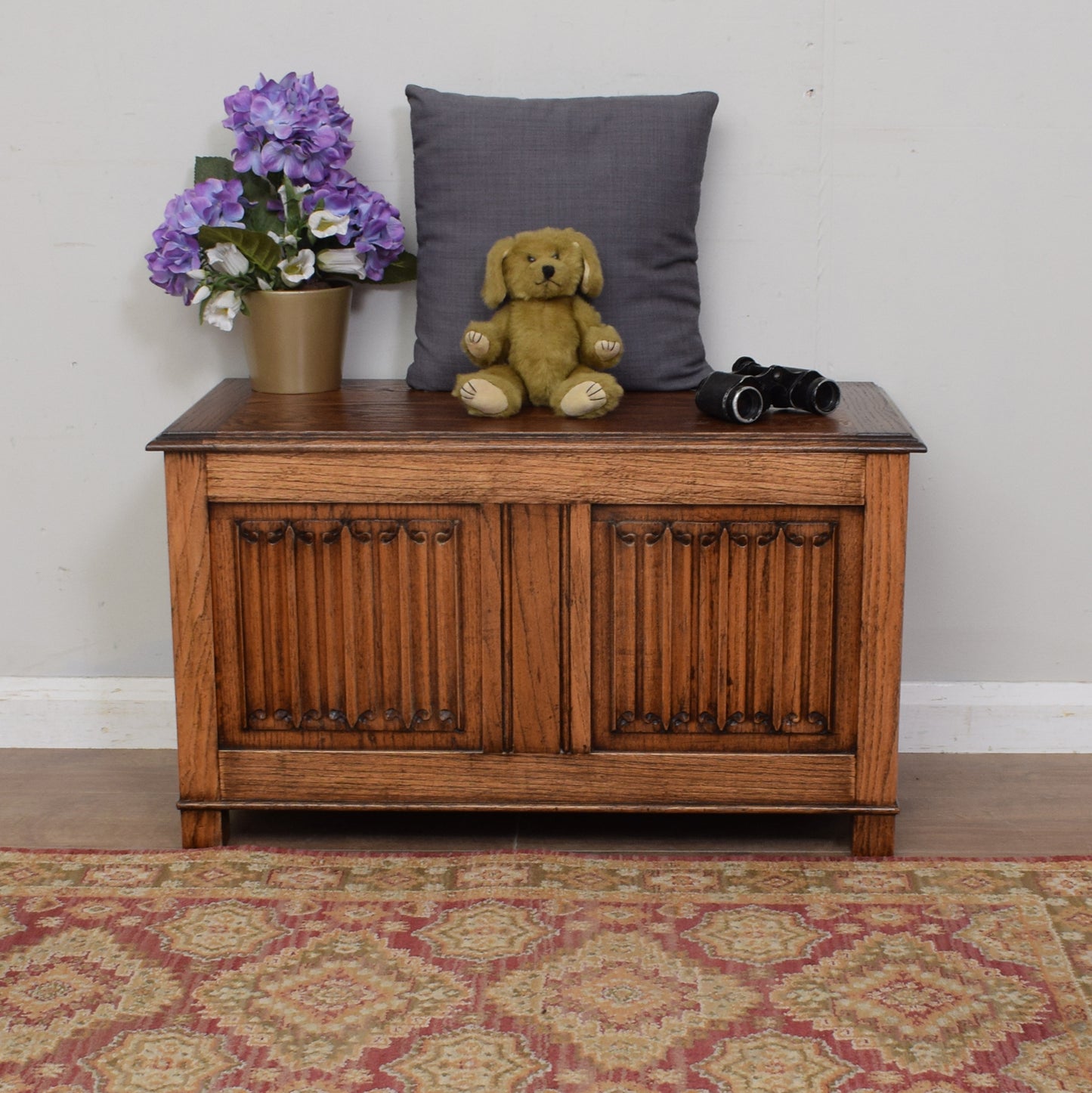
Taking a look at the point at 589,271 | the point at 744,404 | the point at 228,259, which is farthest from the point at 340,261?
the point at 744,404

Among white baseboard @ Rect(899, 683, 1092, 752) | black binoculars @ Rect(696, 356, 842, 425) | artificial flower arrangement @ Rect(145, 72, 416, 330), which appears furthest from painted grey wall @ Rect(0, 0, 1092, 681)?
black binoculars @ Rect(696, 356, 842, 425)

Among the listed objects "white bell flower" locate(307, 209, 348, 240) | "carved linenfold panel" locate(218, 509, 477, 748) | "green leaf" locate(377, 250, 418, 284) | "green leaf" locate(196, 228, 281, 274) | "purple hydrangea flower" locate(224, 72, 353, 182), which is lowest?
"carved linenfold panel" locate(218, 509, 477, 748)

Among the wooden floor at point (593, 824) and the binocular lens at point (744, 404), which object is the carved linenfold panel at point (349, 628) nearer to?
the wooden floor at point (593, 824)

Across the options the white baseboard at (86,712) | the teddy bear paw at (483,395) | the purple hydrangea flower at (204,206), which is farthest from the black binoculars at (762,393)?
the white baseboard at (86,712)

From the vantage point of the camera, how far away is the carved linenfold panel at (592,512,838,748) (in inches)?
86.1

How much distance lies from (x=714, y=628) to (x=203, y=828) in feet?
2.91

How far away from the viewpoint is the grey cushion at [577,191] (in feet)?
7.76

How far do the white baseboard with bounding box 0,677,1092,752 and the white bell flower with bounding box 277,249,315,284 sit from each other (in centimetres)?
87

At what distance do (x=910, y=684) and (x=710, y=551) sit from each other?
0.74 metres

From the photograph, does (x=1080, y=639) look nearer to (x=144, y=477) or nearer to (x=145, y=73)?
(x=144, y=477)

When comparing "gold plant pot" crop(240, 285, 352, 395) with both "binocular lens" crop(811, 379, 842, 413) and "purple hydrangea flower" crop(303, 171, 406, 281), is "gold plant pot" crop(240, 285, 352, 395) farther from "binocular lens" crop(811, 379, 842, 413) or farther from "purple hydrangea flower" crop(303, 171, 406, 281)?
"binocular lens" crop(811, 379, 842, 413)

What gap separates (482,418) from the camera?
2.24 m

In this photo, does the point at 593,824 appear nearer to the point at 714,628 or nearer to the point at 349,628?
the point at 714,628

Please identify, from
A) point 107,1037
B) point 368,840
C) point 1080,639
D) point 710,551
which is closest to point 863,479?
point 710,551
